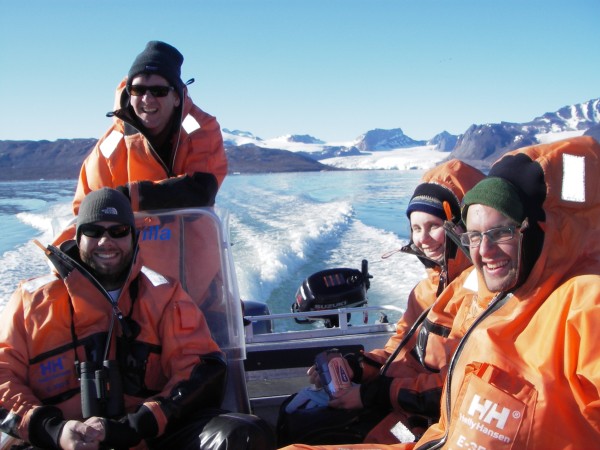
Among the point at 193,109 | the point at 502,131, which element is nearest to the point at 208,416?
the point at 193,109

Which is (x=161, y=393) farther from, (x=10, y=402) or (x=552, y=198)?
(x=552, y=198)

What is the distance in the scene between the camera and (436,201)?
228 cm

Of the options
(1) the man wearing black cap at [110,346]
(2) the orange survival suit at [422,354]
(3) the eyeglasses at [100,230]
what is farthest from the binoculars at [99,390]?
(2) the orange survival suit at [422,354]

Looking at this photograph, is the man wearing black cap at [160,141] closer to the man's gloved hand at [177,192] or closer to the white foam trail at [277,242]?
the man's gloved hand at [177,192]

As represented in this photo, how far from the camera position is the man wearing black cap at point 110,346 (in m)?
1.95

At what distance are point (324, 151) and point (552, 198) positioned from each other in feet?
469

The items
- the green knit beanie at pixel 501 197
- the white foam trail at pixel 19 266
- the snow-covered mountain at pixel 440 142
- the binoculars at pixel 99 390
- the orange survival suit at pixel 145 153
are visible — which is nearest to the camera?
the green knit beanie at pixel 501 197

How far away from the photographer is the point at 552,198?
1.45m

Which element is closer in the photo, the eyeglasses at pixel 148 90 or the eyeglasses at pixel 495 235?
the eyeglasses at pixel 495 235

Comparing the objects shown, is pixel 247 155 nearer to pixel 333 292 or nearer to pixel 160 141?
pixel 333 292

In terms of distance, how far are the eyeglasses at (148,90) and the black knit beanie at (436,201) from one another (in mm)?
1199

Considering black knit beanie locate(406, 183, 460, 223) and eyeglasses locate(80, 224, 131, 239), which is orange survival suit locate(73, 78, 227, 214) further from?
black knit beanie locate(406, 183, 460, 223)

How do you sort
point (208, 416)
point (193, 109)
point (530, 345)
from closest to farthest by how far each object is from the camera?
point (530, 345) → point (208, 416) → point (193, 109)

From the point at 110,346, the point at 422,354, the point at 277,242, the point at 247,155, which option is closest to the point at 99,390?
the point at 110,346
